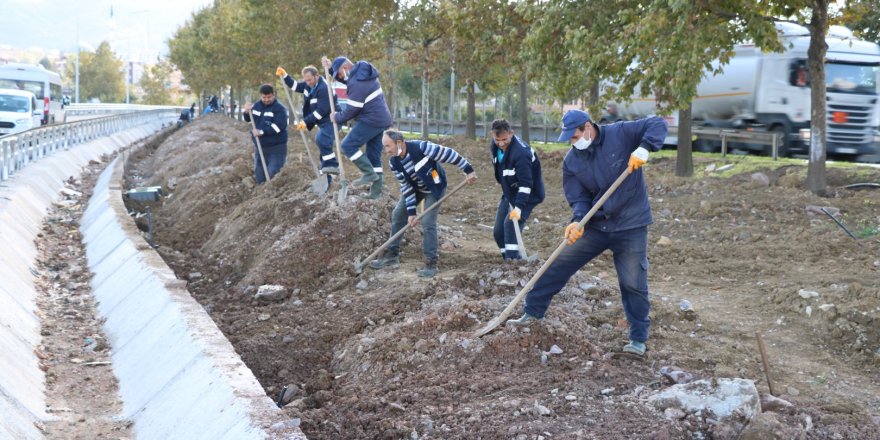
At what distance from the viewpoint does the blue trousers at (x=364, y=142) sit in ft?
35.2

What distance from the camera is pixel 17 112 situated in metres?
28.2

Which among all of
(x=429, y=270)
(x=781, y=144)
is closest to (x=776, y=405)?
(x=429, y=270)

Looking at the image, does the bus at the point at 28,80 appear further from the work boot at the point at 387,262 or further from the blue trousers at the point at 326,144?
the work boot at the point at 387,262

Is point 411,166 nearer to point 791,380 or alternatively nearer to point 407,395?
point 407,395

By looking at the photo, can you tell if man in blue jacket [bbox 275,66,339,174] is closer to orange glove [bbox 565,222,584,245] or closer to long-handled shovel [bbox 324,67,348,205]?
long-handled shovel [bbox 324,67,348,205]

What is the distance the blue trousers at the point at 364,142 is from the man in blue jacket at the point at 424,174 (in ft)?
5.22

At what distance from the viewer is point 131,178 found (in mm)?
23812

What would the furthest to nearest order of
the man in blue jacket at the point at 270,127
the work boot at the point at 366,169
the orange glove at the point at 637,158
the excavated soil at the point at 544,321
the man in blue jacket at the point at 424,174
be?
the man in blue jacket at the point at 270,127
the work boot at the point at 366,169
the man in blue jacket at the point at 424,174
the orange glove at the point at 637,158
the excavated soil at the point at 544,321

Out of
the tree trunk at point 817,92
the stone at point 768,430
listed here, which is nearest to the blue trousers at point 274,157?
the tree trunk at point 817,92

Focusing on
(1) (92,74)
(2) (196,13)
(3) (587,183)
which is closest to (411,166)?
(3) (587,183)

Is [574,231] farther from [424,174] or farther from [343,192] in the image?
[343,192]

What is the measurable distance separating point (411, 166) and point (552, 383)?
145 inches

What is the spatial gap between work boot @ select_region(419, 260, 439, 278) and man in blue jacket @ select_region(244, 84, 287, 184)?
5.23 metres

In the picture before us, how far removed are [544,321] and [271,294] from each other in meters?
3.86
